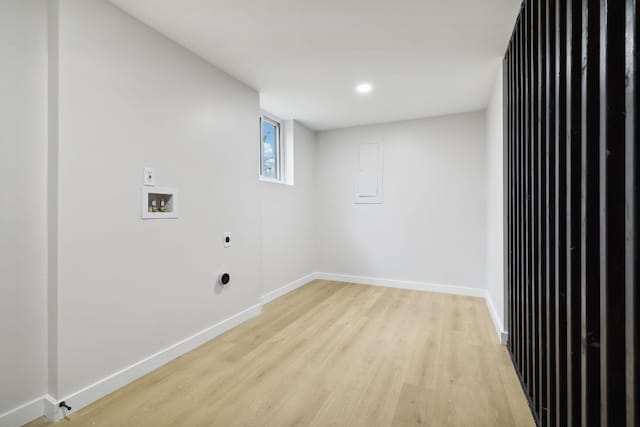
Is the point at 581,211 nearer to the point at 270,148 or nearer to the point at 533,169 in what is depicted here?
the point at 533,169

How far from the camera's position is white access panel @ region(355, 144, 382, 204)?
4605 millimetres

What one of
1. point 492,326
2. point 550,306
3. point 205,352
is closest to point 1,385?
point 205,352

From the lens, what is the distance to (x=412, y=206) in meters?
4.39

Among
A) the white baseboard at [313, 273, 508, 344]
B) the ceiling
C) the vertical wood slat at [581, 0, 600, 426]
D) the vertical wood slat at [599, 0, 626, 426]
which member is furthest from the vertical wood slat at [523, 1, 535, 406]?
the white baseboard at [313, 273, 508, 344]

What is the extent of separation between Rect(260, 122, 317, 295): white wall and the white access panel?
2.57 ft

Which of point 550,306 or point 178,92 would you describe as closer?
point 550,306

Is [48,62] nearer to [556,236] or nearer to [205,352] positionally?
[205,352]

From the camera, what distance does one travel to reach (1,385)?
1569 millimetres

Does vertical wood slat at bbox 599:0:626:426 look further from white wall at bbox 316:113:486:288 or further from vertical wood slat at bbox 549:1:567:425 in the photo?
white wall at bbox 316:113:486:288

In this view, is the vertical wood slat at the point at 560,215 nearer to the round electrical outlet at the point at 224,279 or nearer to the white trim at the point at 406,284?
the round electrical outlet at the point at 224,279

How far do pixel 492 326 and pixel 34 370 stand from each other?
3489mm

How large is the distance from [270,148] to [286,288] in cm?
196

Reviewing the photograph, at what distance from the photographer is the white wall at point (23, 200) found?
1.58 meters

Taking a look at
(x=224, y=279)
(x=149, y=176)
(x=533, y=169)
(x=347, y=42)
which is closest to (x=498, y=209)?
(x=533, y=169)
